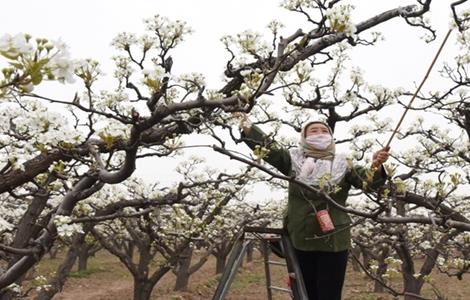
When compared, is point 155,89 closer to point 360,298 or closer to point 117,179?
point 117,179

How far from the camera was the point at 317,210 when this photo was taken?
364 cm

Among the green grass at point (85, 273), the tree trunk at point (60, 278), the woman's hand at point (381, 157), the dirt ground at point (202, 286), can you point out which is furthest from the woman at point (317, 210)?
the green grass at point (85, 273)

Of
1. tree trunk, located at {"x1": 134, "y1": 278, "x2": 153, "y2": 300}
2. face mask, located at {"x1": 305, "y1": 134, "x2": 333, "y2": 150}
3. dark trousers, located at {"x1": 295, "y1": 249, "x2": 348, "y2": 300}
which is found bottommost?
tree trunk, located at {"x1": 134, "y1": 278, "x2": 153, "y2": 300}

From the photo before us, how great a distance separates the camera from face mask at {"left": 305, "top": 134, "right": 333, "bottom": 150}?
378cm

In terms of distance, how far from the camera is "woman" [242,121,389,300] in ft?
12.0

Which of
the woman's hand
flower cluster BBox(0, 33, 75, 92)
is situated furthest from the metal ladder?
flower cluster BBox(0, 33, 75, 92)

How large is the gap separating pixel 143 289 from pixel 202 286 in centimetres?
858

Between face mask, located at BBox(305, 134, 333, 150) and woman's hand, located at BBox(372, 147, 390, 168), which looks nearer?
Result: woman's hand, located at BBox(372, 147, 390, 168)

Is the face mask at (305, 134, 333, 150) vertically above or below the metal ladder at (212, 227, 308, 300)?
above

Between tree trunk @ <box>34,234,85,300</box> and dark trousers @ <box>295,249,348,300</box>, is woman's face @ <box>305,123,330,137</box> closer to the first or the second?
dark trousers @ <box>295,249,348,300</box>

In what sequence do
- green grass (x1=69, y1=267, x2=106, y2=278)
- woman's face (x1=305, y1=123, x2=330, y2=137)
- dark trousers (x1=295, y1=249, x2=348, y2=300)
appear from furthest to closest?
1. green grass (x1=69, y1=267, x2=106, y2=278)
2. woman's face (x1=305, y1=123, x2=330, y2=137)
3. dark trousers (x1=295, y1=249, x2=348, y2=300)

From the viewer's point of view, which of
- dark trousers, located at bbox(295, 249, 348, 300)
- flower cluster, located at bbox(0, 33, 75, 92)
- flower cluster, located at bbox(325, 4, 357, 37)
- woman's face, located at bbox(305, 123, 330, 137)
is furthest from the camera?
woman's face, located at bbox(305, 123, 330, 137)

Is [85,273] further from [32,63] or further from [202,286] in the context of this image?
[32,63]

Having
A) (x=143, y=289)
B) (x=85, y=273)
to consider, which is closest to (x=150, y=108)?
(x=143, y=289)
